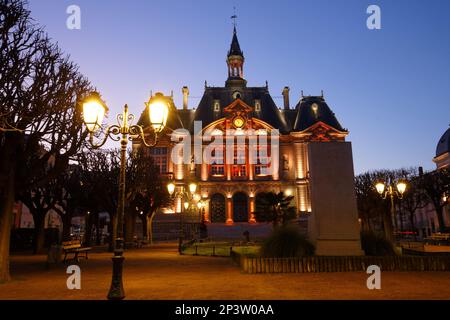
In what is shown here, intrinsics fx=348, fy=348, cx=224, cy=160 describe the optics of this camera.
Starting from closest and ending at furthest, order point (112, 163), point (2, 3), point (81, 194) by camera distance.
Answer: point (2, 3), point (81, 194), point (112, 163)

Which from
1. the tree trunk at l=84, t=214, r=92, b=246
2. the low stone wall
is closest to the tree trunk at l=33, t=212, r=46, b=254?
the tree trunk at l=84, t=214, r=92, b=246

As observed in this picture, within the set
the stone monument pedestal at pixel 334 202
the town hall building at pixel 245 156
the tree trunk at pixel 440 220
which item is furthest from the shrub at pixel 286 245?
the town hall building at pixel 245 156

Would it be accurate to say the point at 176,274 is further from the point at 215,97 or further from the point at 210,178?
the point at 215,97

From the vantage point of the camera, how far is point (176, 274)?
12.2 meters

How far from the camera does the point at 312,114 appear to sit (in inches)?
2308

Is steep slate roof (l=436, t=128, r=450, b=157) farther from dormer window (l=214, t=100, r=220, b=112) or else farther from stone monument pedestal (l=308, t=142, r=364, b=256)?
stone monument pedestal (l=308, t=142, r=364, b=256)

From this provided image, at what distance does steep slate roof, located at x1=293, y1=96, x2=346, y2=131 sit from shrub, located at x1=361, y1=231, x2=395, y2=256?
43203 millimetres

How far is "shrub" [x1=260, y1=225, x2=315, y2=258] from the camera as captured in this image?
1290 centimetres

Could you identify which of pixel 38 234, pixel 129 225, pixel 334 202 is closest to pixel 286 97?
pixel 129 225

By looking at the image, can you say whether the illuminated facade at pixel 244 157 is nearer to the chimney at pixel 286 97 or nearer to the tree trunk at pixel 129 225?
the chimney at pixel 286 97

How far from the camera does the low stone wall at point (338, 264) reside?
1187 cm
